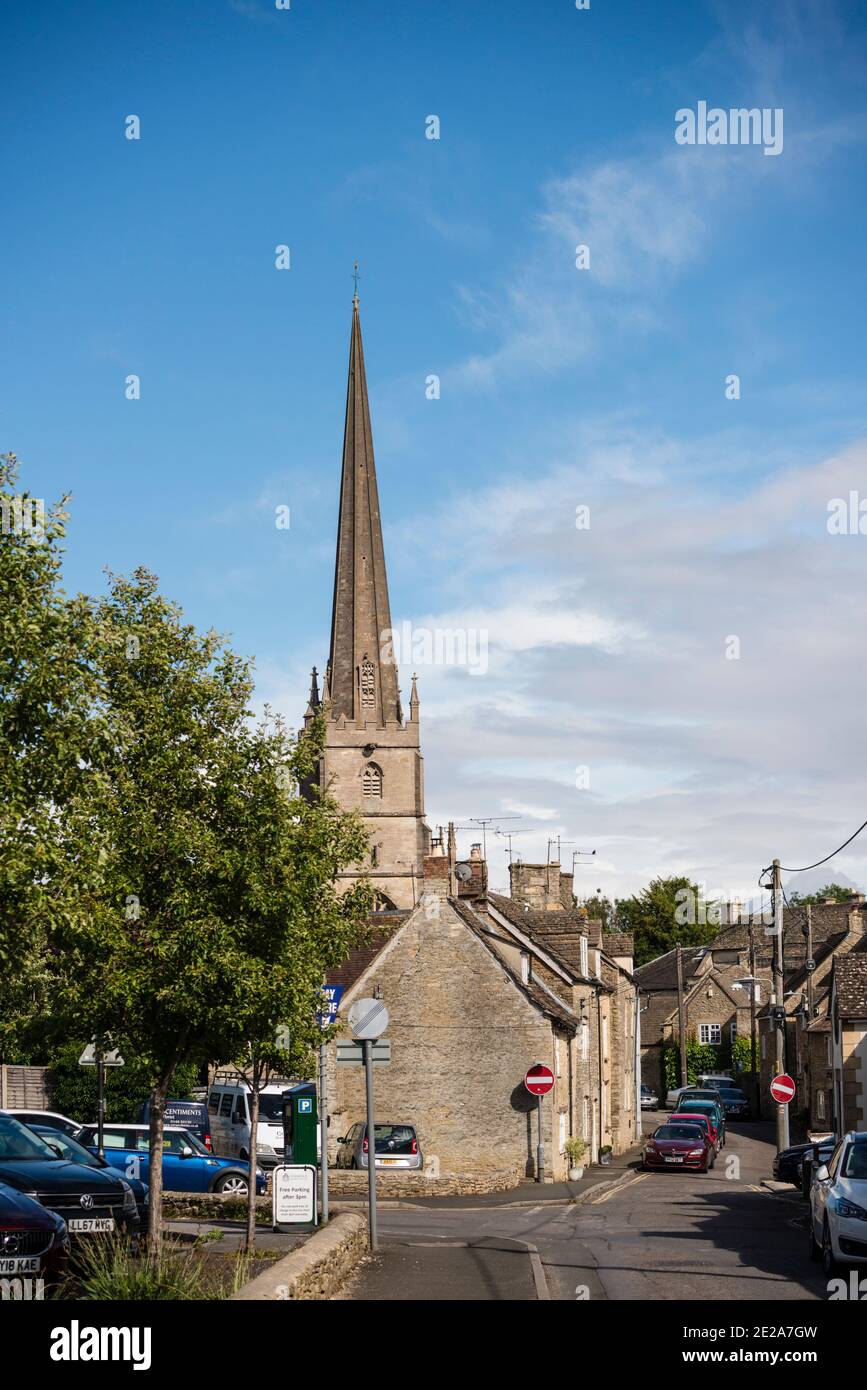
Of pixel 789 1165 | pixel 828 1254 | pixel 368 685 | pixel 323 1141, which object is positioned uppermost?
pixel 368 685

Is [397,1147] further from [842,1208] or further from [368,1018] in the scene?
[842,1208]

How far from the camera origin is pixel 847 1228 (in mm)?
14664

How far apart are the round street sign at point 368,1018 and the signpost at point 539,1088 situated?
18.5 metres

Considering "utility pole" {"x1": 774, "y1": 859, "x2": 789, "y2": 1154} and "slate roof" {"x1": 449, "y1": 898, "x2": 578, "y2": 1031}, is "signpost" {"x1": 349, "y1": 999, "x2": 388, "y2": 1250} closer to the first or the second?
"slate roof" {"x1": 449, "y1": 898, "x2": 578, "y2": 1031}

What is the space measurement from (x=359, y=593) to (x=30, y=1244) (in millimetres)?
92090

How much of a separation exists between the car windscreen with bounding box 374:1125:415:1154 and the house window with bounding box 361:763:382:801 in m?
67.8

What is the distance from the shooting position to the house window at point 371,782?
101 meters

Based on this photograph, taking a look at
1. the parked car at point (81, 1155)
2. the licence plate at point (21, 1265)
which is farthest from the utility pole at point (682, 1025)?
the licence plate at point (21, 1265)

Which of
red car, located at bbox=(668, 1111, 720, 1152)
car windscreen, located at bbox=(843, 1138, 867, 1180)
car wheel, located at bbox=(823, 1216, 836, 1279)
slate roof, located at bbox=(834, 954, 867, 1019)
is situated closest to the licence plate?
car wheel, located at bbox=(823, 1216, 836, 1279)

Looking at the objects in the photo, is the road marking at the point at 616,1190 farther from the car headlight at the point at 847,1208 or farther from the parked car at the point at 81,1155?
the car headlight at the point at 847,1208

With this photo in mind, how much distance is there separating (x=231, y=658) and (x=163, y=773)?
1.93 meters

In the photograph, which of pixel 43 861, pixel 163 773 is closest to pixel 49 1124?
pixel 163 773

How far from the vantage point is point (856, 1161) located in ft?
53.0

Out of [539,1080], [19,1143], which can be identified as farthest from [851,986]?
[19,1143]
